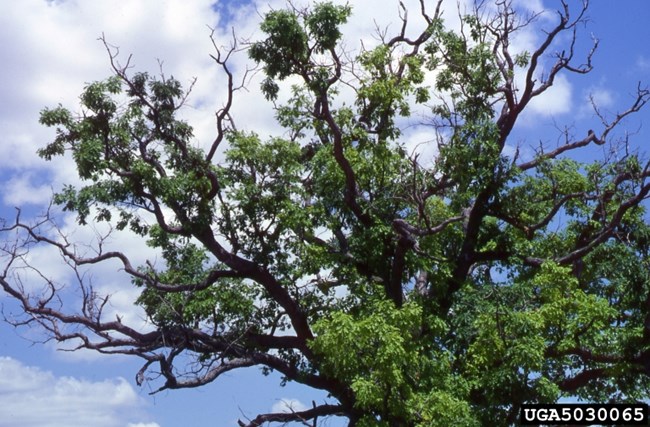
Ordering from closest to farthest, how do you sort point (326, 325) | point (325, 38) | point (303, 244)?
point (326, 325) < point (325, 38) < point (303, 244)

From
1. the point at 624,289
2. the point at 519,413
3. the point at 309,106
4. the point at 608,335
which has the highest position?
the point at 309,106

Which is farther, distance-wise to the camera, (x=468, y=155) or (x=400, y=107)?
(x=400, y=107)

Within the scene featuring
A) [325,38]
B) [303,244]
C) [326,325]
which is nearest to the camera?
[326,325]

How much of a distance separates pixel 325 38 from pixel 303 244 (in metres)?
4.04

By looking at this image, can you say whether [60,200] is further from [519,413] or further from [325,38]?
[519,413]

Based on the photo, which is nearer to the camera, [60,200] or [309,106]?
[60,200]

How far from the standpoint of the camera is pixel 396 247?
55.0ft

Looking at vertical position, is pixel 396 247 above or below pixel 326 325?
above

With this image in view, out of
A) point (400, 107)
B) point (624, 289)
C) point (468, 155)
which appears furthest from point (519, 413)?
point (400, 107)

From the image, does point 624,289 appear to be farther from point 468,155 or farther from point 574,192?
point 468,155

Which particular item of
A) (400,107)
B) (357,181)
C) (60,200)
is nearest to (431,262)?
(357,181)

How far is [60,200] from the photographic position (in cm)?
1655

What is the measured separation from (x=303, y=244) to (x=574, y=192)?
18.2 ft

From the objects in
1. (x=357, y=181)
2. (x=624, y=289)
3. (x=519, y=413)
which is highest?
(x=357, y=181)
